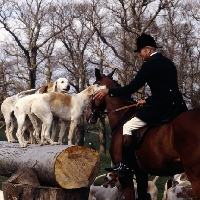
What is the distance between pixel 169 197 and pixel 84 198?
3.56 m

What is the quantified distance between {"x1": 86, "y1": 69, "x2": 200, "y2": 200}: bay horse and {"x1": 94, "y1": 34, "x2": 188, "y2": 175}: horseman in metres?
0.16

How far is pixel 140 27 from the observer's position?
23891 millimetres

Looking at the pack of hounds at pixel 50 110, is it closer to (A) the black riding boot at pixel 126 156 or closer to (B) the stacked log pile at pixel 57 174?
(B) the stacked log pile at pixel 57 174

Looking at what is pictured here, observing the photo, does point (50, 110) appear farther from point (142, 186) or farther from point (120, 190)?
point (120, 190)

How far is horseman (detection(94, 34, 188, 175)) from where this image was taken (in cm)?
743

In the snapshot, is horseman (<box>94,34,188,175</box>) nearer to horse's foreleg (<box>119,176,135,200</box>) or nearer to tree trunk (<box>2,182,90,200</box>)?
horse's foreleg (<box>119,176,135,200</box>)

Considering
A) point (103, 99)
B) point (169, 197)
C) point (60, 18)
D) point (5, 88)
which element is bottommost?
point (169, 197)

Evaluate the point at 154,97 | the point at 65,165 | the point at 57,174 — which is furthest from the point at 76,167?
the point at 154,97

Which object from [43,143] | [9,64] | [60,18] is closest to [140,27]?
[60,18]

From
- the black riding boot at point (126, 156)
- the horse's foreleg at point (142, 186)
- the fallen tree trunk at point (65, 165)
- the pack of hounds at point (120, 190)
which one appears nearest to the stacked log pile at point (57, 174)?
the fallen tree trunk at point (65, 165)

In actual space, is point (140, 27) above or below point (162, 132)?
above

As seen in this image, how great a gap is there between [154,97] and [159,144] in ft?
2.56

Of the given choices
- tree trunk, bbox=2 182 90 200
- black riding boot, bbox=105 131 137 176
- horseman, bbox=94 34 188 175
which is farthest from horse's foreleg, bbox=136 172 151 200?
tree trunk, bbox=2 182 90 200

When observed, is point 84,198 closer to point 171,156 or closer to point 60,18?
point 171,156
